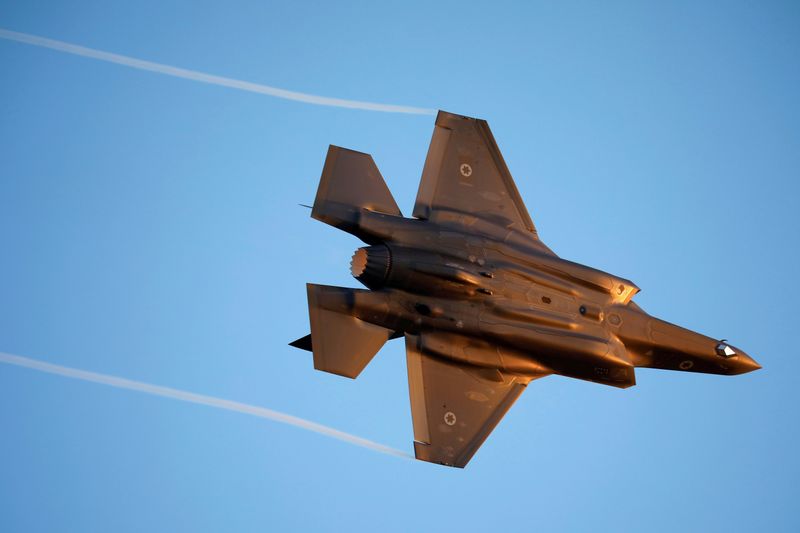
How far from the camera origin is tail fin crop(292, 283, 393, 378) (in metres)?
20.7

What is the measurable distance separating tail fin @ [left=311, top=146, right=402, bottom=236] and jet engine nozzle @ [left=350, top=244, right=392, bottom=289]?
0.54 meters

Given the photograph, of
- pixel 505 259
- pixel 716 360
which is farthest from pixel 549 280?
pixel 716 360

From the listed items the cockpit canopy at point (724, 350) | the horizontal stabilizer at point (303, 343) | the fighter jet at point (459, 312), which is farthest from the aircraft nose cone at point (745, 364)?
the horizontal stabilizer at point (303, 343)

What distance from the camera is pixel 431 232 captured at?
21500 millimetres

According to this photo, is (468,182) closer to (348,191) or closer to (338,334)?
(348,191)

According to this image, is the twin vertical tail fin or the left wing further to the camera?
the left wing

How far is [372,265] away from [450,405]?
2.98 m

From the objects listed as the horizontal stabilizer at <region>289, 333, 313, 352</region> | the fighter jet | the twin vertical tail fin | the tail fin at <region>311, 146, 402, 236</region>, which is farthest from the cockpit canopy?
the horizontal stabilizer at <region>289, 333, 313, 352</region>

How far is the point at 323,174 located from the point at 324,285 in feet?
7.18

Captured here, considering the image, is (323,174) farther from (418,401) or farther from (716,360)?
(716,360)

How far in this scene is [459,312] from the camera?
21297 mm

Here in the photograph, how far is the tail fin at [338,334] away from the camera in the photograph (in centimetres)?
2070

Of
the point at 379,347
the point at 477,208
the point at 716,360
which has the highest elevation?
the point at 477,208

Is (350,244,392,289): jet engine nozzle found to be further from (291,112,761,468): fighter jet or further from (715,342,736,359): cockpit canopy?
(715,342,736,359): cockpit canopy
